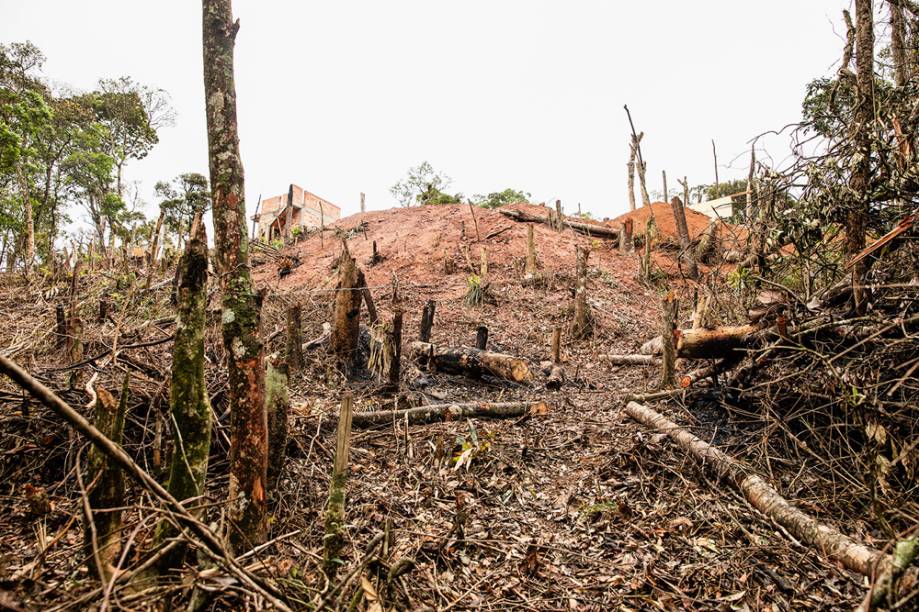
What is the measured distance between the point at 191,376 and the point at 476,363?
4.37m

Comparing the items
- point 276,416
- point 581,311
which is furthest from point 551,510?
point 581,311

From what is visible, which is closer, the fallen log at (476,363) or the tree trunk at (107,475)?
the tree trunk at (107,475)

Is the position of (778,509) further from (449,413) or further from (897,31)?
(897,31)

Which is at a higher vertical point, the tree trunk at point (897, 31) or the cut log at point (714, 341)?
the tree trunk at point (897, 31)

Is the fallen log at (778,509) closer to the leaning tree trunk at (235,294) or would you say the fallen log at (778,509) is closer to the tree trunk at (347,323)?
the leaning tree trunk at (235,294)

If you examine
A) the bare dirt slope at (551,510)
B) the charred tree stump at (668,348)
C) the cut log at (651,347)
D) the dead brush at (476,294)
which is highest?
the dead brush at (476,294)

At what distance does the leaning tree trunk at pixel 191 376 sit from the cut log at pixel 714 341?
14.7 feet

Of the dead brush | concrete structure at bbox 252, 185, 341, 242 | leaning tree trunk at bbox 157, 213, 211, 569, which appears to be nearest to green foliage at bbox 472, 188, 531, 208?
concrete structure at bbox 252, 185, 341, 242

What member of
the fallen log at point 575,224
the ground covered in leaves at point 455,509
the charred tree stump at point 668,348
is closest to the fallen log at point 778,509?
the ground covered in leaves at point 455,509

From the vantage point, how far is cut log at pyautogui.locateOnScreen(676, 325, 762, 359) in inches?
172

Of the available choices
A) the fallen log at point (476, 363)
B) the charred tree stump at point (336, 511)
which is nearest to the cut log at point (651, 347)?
the fallen log at point (476, 363)

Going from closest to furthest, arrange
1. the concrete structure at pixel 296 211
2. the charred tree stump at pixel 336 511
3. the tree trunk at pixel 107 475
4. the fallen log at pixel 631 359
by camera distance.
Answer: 1. the tree trunk at pixel 107 475
2. the charred tree stump at pixel 336 511
3. the fallen log at pixel 631 359
4. the concrete structure at pixel 296 211

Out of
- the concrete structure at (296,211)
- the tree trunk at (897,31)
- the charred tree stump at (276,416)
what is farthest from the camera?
the concrete structure at (296,211)

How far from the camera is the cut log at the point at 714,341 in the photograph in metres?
4.37
